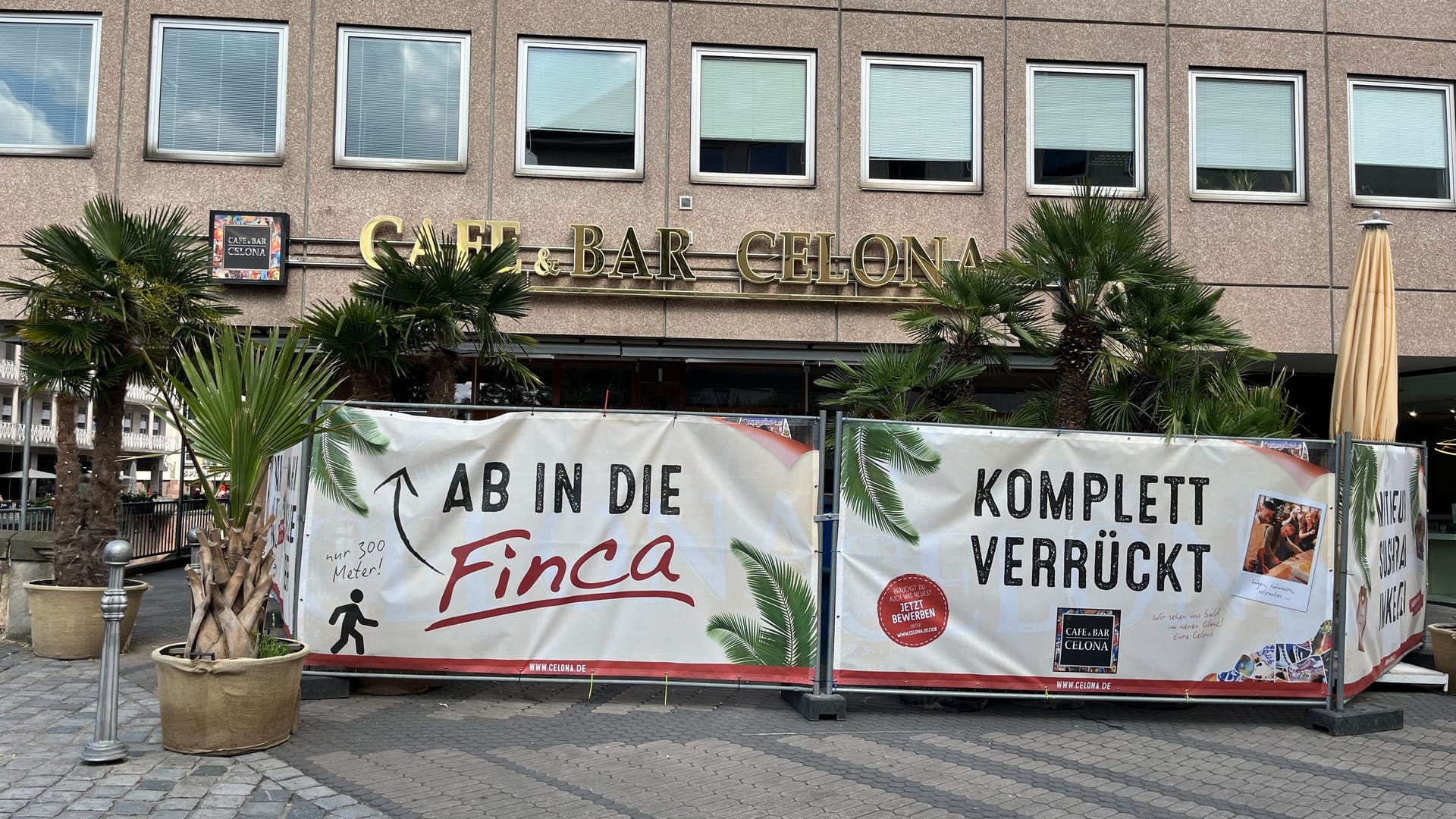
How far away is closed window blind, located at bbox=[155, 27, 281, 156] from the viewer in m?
12.3

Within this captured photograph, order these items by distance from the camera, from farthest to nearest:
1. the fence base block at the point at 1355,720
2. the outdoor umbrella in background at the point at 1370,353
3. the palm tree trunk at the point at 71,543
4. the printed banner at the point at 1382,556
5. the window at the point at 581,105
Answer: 1. the window at the point at 581,105
2. the palm tree trunk at the point at 71,543
3. the outdoor umbrella in background at the point at 1370,353
4. the printed banner at the point at 1382,556
5. the fence base block at the point at 1355,720

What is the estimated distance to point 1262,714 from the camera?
7.59 meters

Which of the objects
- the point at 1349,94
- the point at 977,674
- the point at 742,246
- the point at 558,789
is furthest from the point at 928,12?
the point at 558,789

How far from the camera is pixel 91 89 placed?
478 inches

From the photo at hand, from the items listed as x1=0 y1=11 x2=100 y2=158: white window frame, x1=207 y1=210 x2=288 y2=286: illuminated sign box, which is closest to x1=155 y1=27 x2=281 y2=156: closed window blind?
x1=0 y1=11 x2=100 y2=158: white window frame

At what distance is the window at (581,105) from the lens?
41.0 ft

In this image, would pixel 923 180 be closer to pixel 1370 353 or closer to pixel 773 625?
pixel 1370 353

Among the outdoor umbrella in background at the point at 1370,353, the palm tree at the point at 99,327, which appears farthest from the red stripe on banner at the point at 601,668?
the outdoor umbrella in background at the point at 1370,353

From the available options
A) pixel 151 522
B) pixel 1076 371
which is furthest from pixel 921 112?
pixel 151 522

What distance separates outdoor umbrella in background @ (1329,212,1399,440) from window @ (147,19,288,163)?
1105cm

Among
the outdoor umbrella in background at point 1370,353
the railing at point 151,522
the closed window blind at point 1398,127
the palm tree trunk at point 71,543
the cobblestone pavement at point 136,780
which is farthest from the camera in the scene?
the railing at point 151,522

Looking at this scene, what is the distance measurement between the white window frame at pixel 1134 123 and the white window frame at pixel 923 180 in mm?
606

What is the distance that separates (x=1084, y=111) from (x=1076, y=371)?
19.9 feet

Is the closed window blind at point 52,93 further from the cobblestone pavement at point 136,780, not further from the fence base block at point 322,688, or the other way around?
the fence base block at point 322,688
